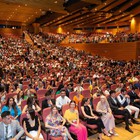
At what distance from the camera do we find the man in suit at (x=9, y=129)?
3.15 metres

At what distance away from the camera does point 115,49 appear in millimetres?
18375

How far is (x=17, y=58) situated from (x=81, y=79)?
7.24m

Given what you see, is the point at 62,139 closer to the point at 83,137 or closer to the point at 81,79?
the point at 83,137

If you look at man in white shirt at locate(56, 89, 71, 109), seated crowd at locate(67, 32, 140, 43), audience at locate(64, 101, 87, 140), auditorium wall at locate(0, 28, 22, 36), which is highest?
auditorium wall at locate(0, 28, 22, 36)

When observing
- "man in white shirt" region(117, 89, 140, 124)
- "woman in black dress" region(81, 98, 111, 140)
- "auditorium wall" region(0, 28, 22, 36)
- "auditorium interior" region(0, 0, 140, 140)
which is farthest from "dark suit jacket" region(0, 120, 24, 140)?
"auditorium wall" region(0, 28, 22, 36)

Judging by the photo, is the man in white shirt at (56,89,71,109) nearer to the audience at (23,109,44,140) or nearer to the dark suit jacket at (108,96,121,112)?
the dark suit jacket at (108,96,121,112)

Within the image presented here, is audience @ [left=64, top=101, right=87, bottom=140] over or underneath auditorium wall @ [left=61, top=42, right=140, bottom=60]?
underneath

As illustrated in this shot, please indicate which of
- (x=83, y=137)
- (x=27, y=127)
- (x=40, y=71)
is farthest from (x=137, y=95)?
(x=40, y=71)

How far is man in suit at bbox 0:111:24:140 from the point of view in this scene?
3146mm

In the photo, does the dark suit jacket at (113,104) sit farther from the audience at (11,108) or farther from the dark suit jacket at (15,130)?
the dark suit jacket at (15,130)

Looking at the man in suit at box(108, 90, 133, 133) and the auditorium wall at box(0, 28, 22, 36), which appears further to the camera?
the auditorium wall at box(0, 28, 22, 36)

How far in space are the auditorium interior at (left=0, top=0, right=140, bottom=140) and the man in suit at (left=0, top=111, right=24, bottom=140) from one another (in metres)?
0.55

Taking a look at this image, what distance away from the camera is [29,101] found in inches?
170

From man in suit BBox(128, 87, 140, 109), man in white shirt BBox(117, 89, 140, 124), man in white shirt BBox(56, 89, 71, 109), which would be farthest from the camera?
man in suit BBox(128, 87, 140, 109)
